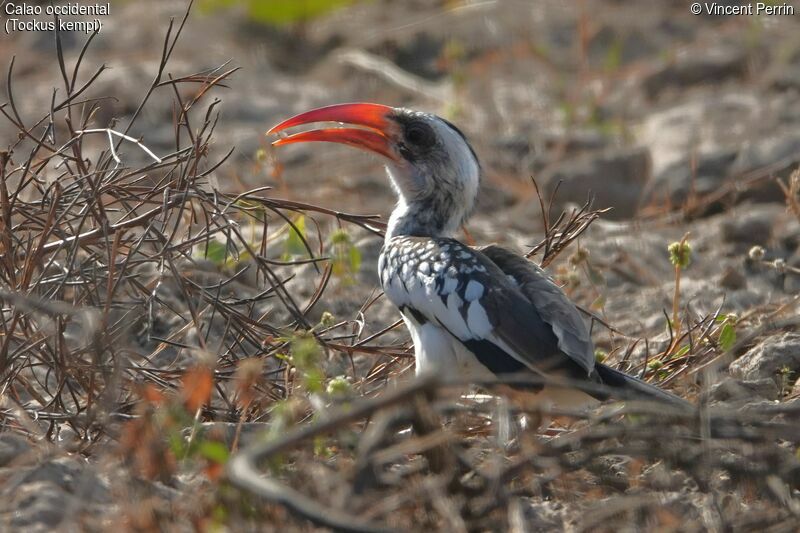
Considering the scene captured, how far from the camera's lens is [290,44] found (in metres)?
10.9

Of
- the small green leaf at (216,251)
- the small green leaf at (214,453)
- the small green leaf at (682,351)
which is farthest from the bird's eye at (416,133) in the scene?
the small green leaf at (214,453)

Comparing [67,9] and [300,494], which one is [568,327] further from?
[67,9]

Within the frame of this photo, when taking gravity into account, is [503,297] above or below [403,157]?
below

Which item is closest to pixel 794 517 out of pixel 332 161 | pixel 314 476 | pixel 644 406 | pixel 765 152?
pixel 644 406

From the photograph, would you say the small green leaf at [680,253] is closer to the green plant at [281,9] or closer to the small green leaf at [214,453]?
the small green leaf at [214,453]

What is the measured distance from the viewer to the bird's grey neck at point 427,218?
193 inches

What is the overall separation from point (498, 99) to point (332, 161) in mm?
1665

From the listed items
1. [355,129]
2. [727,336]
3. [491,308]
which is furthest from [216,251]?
[727,336]

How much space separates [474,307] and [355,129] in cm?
115

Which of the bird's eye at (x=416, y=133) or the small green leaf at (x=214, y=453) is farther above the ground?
the bird's eye at (x=416, y=133)

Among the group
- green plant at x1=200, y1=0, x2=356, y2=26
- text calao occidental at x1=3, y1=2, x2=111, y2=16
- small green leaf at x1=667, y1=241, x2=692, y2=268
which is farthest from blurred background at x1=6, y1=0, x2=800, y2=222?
small green leaf at x1=667, y1=241, x2=692, y2=268

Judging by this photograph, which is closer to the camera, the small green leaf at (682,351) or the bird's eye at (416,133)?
the small green leaf at (682,351)

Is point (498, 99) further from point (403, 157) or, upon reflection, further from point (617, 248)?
point (403, 157)

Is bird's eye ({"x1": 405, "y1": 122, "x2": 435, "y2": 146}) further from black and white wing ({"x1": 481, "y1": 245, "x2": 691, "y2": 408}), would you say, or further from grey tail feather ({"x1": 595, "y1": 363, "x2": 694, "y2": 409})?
grey tail feather ({"x1": 595, "y1": 363, "x2": 694, "y2": 409})
